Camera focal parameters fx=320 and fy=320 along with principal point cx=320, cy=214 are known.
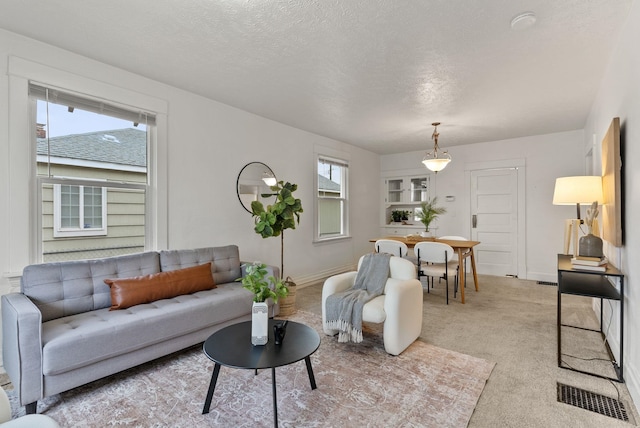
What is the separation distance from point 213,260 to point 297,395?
71.8 inches

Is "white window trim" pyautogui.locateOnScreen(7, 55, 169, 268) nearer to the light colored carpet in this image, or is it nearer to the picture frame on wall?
the light colored carpet

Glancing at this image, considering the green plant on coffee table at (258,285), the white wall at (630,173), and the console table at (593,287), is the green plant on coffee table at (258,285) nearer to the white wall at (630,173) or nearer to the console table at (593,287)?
the console table at (593,287)

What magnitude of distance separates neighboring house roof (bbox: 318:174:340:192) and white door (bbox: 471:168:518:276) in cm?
270

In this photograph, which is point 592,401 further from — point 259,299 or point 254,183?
point 254,183

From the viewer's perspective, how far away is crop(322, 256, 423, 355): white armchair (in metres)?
2.69

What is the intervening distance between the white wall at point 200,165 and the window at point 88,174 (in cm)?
13

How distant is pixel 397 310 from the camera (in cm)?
268

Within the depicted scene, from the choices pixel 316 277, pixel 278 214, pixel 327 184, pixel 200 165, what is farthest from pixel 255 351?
pixel 327 184

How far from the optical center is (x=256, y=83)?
3.39 m

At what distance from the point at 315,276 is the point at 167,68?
12.1ft

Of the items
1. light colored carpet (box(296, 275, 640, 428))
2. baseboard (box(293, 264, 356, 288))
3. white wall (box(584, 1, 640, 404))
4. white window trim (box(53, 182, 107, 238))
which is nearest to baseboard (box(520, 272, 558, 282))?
light colored carpet (box(296, 275, 640, 428))

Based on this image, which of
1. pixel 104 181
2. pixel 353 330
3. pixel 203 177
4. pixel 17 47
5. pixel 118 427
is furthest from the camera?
pixel 203 177

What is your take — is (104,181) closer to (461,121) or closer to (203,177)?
(203,177)

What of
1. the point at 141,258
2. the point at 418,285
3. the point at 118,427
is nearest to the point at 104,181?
the point at 141,258
